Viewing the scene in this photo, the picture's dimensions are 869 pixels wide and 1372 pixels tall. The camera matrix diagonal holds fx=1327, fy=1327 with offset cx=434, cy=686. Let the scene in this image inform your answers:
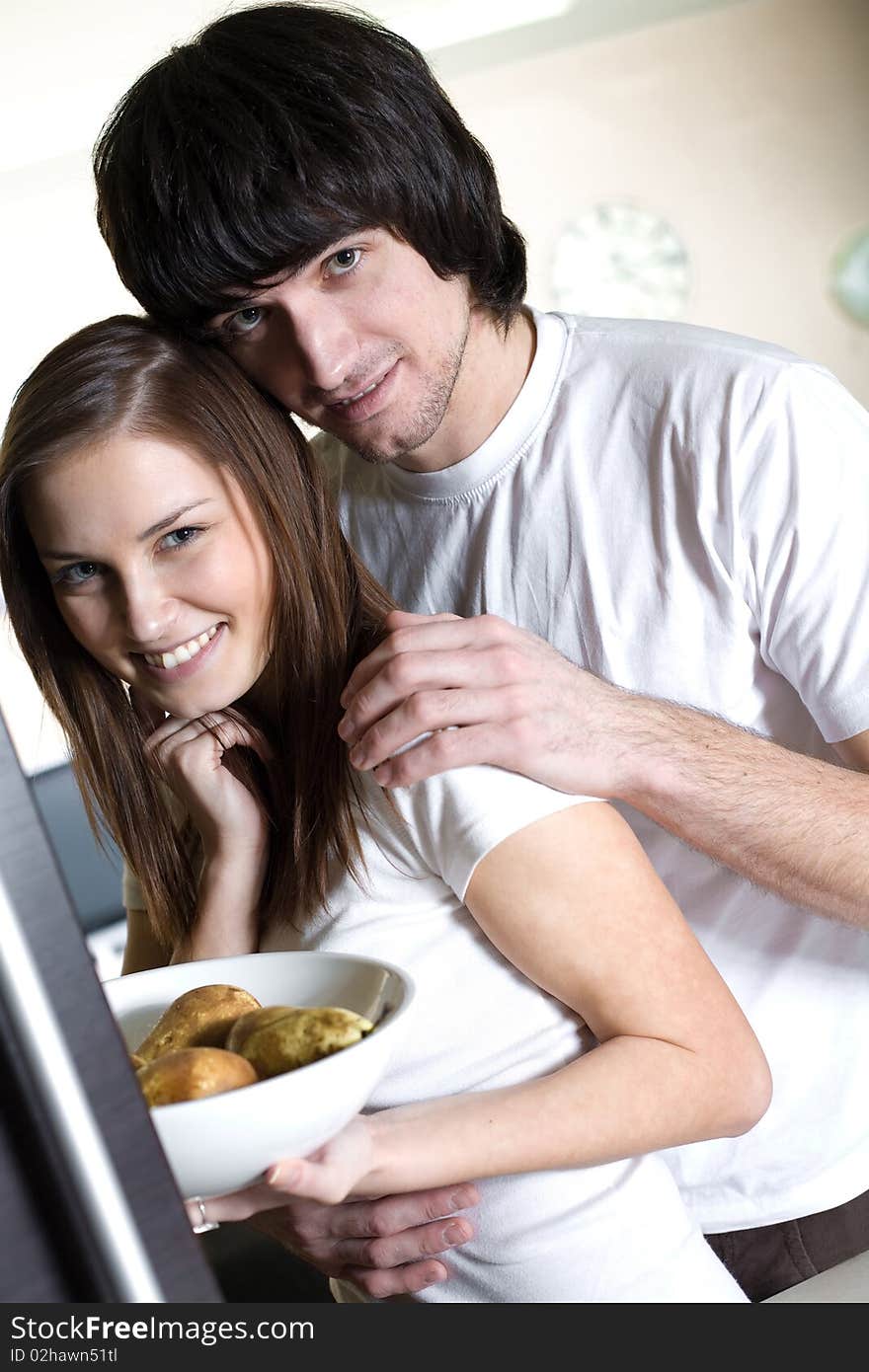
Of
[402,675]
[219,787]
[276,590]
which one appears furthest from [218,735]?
[402,675]

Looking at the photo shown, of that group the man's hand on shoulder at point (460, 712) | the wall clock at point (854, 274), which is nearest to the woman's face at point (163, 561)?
the man's hand on shoulder at point (460, 712)

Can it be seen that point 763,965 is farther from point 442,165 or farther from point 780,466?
point 442,165

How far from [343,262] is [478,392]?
0.21 meters

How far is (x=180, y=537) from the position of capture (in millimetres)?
1155

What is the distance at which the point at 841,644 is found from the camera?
1.25 meters

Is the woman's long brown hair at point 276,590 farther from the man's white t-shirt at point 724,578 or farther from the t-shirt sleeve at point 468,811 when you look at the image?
the man's white t-shirt at point 724,578

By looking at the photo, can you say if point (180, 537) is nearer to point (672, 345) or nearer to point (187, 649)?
point (187, 649)

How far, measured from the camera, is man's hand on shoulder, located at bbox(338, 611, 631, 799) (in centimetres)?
100

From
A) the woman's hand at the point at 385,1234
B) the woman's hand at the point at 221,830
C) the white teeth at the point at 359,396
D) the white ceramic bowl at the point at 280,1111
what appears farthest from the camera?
the white teeth at the point at 359,396

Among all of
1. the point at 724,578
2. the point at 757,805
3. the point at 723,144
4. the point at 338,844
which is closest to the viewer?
the point at 338,844

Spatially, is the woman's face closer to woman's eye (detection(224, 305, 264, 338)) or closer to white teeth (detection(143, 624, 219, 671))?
white teeth (detection(143, 624, 219, 671))

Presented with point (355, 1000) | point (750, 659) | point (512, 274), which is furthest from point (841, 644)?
point (355, 1000)

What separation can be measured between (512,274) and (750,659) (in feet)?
1.79

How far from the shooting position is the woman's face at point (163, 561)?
1.14 metres
